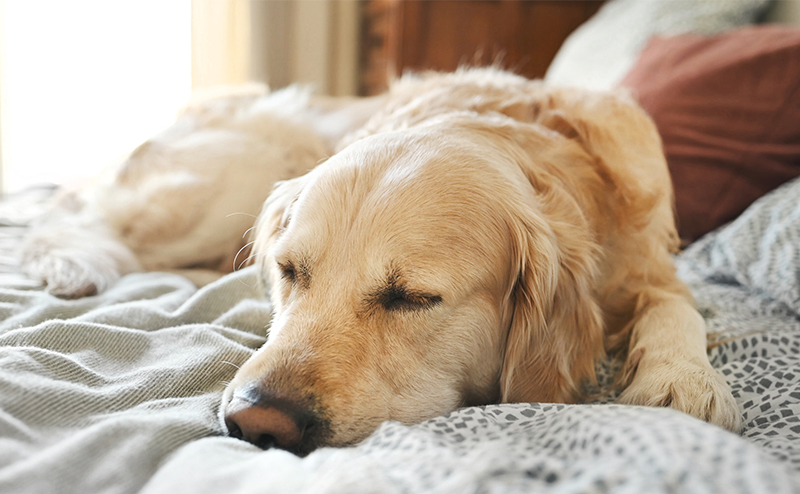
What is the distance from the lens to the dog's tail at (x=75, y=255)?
5.16ft

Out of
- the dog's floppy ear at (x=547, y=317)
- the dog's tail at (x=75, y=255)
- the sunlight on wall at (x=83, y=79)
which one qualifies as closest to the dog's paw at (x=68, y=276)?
the dog's tail at (x=75, y=255)

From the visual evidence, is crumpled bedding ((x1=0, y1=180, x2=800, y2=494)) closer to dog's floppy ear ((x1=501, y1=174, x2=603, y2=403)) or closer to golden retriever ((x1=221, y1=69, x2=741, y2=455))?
golden retriever ((x1=221, y1=69, x2=741, y2=455))

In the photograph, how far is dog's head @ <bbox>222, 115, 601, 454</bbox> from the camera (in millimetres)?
993

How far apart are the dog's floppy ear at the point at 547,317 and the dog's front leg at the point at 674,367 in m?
0.10

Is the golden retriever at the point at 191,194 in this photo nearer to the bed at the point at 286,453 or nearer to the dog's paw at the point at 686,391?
the bed at the point at 286,453

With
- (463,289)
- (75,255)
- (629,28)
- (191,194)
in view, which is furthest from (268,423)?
(629,28)

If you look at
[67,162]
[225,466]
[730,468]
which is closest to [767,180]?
[730,468]

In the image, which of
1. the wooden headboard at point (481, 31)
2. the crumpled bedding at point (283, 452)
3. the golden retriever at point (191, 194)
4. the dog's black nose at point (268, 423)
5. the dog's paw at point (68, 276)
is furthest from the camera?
the wooden headboard at point (481, 31)

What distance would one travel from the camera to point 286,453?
833 millimetres

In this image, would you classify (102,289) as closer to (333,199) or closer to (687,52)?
(333,199)

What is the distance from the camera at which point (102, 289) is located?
1625 millimetres

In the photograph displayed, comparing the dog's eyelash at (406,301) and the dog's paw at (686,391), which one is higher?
the dog's eyelash at (406,301)

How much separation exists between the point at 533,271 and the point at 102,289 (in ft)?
4.01

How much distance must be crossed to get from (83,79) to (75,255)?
2.86 meters
